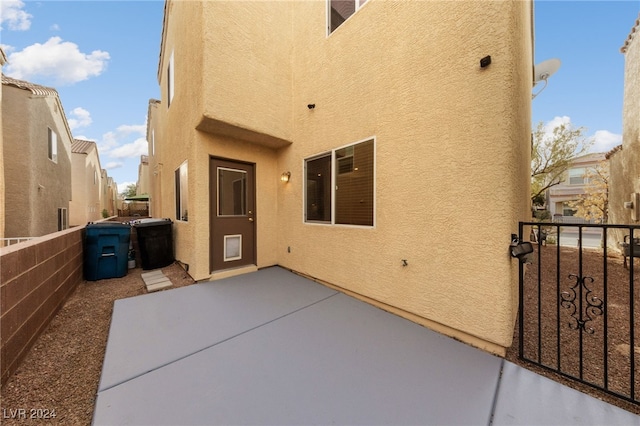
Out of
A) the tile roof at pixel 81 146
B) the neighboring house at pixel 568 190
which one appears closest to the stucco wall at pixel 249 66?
the tile roof at pixel 81 146

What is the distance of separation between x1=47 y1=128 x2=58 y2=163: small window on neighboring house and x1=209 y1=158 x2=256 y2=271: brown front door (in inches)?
438

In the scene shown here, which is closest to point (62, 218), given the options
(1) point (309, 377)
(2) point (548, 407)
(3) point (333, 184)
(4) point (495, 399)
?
(3) point (333, 184)

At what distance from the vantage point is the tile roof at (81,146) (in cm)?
1630

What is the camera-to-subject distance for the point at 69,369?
6.87ft

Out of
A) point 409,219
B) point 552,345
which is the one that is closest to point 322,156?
point 409,219

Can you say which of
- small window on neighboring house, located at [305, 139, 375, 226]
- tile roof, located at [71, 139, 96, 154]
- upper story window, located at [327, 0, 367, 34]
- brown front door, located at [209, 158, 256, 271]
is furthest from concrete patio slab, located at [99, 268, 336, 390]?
tile roof, located at [71, 139, 96, 154]

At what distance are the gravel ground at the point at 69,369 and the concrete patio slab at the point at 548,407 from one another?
15 centimetres

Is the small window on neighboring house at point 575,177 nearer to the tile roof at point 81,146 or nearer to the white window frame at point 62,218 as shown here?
the white window frame at point 62,218

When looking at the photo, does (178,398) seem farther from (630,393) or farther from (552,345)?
(552,345)

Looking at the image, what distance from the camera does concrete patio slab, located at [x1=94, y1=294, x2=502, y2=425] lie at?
5.37ft

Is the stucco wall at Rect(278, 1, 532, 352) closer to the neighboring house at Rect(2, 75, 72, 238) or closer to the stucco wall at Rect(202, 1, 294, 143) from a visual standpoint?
the stucco wall at Rect(202, 1, 294, 143)

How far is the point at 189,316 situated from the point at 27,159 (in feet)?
33.4

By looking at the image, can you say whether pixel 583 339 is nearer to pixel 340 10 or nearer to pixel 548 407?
pixel 548 407

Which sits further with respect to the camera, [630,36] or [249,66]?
[630,36]
